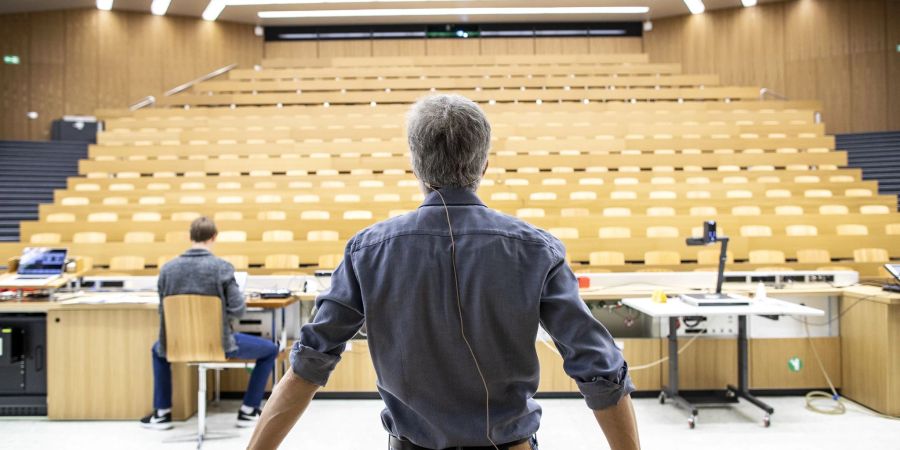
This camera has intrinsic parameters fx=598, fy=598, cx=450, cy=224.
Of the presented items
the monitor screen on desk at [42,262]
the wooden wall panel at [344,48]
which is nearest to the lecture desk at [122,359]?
the monitor screen on desk at [42,262]

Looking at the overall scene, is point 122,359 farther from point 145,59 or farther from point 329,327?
point 145,59

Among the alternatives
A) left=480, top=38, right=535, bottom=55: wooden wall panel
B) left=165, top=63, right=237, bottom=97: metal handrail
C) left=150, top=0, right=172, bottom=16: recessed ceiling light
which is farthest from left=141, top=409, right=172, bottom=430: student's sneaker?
left=480, top=38, right=535, bottom=55: wooden wall panel

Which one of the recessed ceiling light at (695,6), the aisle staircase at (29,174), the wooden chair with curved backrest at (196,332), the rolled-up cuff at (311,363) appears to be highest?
the recessed ceiling light at (695,6)

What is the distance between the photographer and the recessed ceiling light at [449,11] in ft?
33.7

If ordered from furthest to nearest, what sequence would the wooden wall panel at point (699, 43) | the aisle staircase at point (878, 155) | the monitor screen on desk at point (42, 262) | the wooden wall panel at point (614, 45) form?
the wooden wall panel at point (614, 45) < the wooden wall panel at point (699, 43) < the aisle staircase at point (878, 155) < the monitor screen on desk at point (42, 262)

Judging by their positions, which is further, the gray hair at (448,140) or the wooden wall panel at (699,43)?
the wooden wall panel at (699,43)

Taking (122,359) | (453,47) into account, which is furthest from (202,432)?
(453,47)

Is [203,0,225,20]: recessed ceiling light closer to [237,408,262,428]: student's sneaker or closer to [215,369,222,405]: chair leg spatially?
[215,369,222,405]: chair leg

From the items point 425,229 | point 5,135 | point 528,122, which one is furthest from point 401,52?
point 425,229

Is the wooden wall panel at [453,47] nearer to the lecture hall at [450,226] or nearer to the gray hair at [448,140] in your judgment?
the lecture hall at [450,226]

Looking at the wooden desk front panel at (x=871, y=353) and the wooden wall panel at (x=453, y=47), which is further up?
the wooden wall panel at (x=453, y=47)

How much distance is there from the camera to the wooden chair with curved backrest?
2.54 meters

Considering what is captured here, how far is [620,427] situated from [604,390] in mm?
55

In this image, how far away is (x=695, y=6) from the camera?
10.2m
